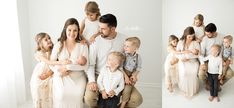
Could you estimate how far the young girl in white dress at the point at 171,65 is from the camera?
153cm

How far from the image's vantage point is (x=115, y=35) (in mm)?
1420

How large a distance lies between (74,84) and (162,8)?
Result: 0.61 m

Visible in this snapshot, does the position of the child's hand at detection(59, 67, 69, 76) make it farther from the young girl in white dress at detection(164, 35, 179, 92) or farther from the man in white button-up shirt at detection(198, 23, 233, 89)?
the man in white button-up shirt at detection(198, 23, 233, 89)

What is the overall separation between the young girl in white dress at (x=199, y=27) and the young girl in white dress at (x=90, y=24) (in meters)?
0.52

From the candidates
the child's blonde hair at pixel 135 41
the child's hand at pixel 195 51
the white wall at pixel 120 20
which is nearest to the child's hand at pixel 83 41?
the white wall at pixel 120 20

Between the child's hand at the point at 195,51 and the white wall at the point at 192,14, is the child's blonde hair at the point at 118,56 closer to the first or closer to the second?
the white wall at the point at 192,14

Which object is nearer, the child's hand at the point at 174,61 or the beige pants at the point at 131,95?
the beige pants at the point at 131,95

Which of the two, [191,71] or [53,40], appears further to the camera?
[191,71]

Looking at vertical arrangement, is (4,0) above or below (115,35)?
above

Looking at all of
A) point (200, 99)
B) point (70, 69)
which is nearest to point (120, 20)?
point (70, 69)

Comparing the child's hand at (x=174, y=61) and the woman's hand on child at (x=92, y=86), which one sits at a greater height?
the child's hand at (x=174, y=61)

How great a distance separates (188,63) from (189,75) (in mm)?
70

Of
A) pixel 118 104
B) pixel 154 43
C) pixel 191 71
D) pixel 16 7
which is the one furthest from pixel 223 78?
pixel 16 7

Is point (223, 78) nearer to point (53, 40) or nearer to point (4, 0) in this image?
point (53, 40)
